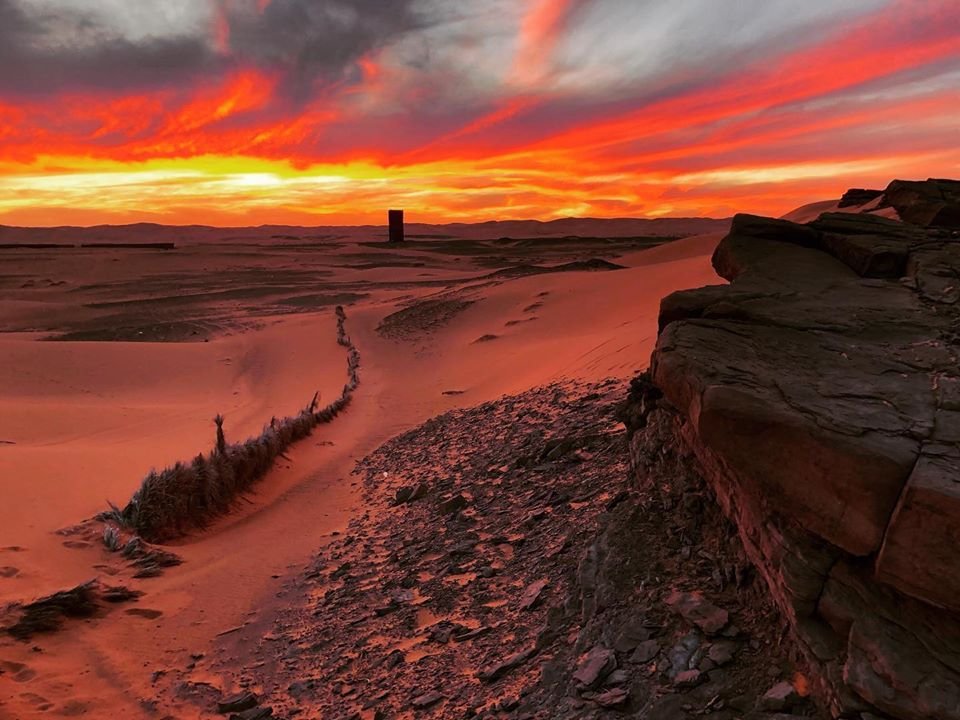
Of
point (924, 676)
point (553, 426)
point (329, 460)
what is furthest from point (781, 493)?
point (329, 460)

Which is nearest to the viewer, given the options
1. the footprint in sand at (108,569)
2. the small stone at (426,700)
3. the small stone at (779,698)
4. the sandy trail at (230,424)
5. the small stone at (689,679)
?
the small stone at (779,698)

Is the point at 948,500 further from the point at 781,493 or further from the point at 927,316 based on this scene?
the point at 927,316

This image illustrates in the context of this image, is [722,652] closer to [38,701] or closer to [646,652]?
[646,652]

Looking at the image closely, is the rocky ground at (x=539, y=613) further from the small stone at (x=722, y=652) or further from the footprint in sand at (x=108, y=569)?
the footprint in sand at (x=108, y=569)

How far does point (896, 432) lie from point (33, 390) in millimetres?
15652

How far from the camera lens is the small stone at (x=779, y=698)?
2.61 meters

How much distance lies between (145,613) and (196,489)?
6.21 feet

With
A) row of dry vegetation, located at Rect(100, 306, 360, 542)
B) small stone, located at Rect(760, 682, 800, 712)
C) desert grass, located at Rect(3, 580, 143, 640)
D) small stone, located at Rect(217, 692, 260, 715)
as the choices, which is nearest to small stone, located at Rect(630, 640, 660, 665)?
Result: small stone, located at Rect(760, 682, 800, 712)

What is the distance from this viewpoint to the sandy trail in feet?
14.2

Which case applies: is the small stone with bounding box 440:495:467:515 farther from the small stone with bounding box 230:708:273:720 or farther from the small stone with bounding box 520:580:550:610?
the small stone with bounding box 230:708:273:720

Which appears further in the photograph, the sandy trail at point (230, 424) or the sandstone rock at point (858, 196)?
the sandstone rock at point (858, 196)

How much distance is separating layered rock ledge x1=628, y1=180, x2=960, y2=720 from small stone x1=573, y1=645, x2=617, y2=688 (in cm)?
83

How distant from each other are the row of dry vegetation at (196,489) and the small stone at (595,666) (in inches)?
170

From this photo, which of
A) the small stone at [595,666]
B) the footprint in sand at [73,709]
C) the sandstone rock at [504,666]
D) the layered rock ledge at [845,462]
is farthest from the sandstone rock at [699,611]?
the footprint in sand at [73,709]
